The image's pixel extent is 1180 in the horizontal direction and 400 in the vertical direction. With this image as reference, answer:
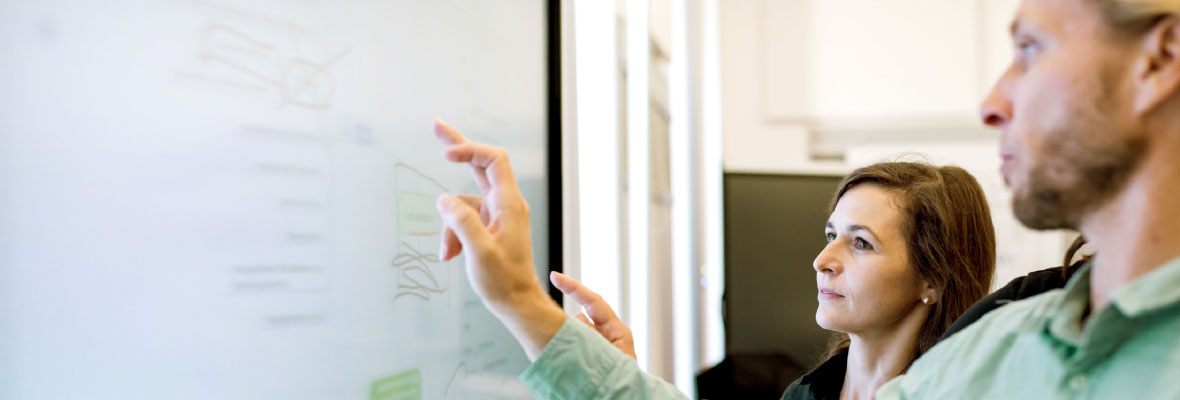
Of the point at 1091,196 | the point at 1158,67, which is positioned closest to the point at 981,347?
the point at 1091,196

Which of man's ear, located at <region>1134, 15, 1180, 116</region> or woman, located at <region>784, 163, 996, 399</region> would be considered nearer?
man's ear, located at <region>1134, 15, 1180, 116</region>

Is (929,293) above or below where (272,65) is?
below

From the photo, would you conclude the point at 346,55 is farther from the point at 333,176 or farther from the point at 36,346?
the point at 36,346

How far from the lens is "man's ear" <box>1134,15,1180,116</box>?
2.12 feet

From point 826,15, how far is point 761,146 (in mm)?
630

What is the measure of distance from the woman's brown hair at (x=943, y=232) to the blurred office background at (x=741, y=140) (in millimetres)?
214

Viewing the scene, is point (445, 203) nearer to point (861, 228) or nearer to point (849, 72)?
point (861, 228)

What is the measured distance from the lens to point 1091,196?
2.25 feet

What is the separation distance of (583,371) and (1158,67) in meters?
0.63

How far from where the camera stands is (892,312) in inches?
55.9

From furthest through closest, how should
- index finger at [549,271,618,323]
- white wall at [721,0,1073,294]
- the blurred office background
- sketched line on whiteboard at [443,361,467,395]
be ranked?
white wall at [721,0,1073,294], the blurred office background, sketched line on whiteboard at [443,361,467,395], index finger at [549,271,618,323]

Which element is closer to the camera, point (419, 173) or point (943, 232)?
point (419, 173)

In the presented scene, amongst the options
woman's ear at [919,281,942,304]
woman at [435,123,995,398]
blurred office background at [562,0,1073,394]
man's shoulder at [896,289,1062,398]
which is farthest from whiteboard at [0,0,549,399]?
woman's ear at [919,281,942,304]

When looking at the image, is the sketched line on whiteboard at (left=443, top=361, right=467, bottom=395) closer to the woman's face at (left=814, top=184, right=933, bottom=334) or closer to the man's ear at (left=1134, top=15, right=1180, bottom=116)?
the woman's face at (left=814, top=184, right=933, bottom=334)
